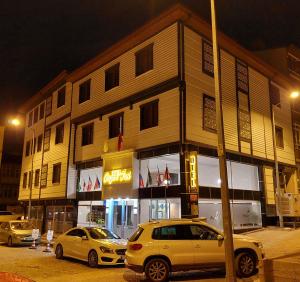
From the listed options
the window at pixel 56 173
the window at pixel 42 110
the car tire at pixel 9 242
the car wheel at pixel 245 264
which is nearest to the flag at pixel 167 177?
the car wheel at pixel 245 264

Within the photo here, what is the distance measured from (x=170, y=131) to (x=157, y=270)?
9528 mm

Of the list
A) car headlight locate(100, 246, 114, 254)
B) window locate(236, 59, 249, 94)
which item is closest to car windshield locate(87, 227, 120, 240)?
car headlight locate(100, 246, 114, 254)

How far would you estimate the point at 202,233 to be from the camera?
11664 millimetres

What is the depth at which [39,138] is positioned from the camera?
3550cm

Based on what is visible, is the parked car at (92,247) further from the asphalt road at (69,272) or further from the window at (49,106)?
the window at (49,106)

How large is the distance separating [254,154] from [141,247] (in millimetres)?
15197

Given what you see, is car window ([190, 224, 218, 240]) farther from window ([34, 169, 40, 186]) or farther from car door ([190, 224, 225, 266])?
window ([34, 169, 40, 186])

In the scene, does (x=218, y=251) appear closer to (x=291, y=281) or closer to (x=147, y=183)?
(x=291, y=281)

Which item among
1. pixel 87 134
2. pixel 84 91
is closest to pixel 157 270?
pixel 87 134

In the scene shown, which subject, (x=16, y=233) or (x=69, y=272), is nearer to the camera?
(x=69, y=272)

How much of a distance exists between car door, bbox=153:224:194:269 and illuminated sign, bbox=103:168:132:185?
32.6 feet

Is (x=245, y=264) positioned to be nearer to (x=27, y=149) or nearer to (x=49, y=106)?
(x=49, y=106)

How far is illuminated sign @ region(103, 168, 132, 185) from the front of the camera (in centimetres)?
2154

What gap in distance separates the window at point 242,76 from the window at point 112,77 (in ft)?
26.7
